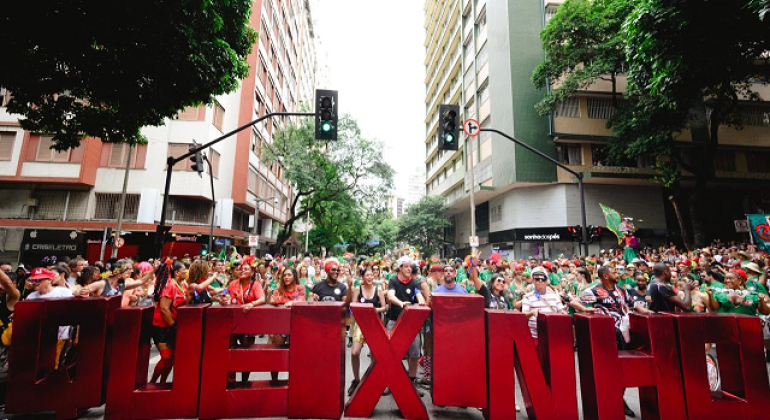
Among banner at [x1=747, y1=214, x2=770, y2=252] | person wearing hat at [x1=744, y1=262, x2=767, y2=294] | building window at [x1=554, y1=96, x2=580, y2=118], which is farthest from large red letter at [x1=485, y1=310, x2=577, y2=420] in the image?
building window at [x1=554, y1=96, x2=580, y2=118]

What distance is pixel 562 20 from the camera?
72.5 feet

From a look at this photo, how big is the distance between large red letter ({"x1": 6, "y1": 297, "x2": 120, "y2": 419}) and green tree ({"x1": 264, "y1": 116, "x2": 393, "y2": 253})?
869 inches

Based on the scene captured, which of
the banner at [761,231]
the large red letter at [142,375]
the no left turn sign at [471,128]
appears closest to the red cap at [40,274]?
the large red letter at [142,375]

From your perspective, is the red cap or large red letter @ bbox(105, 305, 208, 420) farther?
the red cap

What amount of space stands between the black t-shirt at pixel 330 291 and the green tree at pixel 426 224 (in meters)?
31.7

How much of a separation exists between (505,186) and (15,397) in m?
26.6

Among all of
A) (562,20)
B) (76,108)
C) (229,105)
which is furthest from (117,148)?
(562,20)

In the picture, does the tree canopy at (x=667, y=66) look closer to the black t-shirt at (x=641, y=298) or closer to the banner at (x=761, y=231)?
the banner at (x=761, y=231)

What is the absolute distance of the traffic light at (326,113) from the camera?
8492 mm

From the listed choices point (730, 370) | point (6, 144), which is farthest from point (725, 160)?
point (6, 144)

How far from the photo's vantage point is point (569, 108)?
24.6 m

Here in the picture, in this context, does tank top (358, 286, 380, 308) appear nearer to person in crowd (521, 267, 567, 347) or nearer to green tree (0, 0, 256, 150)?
person in crowd (521, 267, 567, 347)

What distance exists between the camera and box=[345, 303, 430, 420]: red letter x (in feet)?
13.4

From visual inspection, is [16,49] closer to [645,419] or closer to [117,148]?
[645,419]
